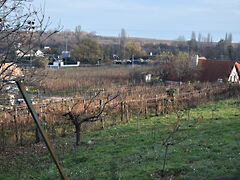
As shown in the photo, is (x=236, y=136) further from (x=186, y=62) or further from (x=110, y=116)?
(x=186, y=62)

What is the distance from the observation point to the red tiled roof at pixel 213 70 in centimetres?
2727

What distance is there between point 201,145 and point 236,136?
1.47 metres

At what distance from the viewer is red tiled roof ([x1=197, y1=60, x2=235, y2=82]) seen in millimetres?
27266

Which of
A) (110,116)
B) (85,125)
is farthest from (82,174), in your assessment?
(110,116)

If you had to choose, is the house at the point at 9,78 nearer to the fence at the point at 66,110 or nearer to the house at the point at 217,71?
the fence at the point at 66,110

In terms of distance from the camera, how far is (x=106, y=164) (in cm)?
668

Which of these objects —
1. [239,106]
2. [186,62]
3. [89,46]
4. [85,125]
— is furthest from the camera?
[89,46]

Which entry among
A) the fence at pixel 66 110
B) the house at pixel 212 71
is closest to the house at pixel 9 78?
the fence at pixel 66 110

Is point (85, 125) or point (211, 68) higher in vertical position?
point (211, 68)

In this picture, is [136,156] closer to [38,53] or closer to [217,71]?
[38,53]

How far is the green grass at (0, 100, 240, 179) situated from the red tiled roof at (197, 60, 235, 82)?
18059 millimetres

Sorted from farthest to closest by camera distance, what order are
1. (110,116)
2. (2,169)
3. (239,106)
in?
(239,106)
(110,116)
(2,169)

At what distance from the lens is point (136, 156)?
7113 mm

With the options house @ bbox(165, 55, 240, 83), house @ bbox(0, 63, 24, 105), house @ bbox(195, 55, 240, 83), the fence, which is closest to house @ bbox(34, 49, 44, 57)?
house @ bbox(0, 63, 24, 105)
